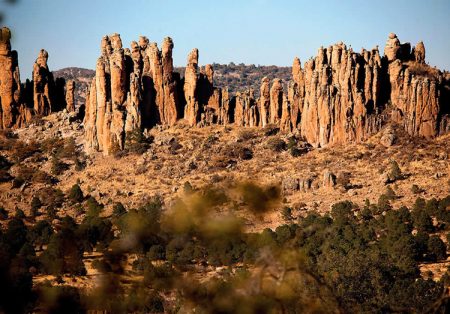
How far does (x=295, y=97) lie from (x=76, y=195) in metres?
27.7

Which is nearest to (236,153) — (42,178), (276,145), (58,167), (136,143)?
(276,145)

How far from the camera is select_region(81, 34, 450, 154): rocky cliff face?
6266cm

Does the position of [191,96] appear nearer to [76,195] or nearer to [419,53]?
[76,195]

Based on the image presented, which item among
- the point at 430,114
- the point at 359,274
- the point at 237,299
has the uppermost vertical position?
the point at 430,114

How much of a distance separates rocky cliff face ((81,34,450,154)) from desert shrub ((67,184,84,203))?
11.1 metres

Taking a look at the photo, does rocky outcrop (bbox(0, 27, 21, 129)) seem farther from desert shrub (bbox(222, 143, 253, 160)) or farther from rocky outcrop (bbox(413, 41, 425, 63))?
rocky outcrop (bbox(413, 41, 425, 63))

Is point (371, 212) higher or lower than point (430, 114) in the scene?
lower

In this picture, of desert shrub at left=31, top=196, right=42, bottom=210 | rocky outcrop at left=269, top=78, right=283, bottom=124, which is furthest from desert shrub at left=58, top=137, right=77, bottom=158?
rocky outcrop at left=269, top=78, right=283, bottom=124

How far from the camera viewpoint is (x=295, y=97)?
67438 millimetres

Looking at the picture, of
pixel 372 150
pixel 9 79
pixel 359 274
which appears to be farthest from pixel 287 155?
pixel 9 79

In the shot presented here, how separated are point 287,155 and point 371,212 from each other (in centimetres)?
1700

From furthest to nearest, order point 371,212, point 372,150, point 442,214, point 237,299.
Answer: point 372,150 → point 371,212 → point 442,214 → point 237,299

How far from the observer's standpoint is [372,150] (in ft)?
197

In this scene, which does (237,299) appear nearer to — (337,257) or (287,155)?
(337,257)
